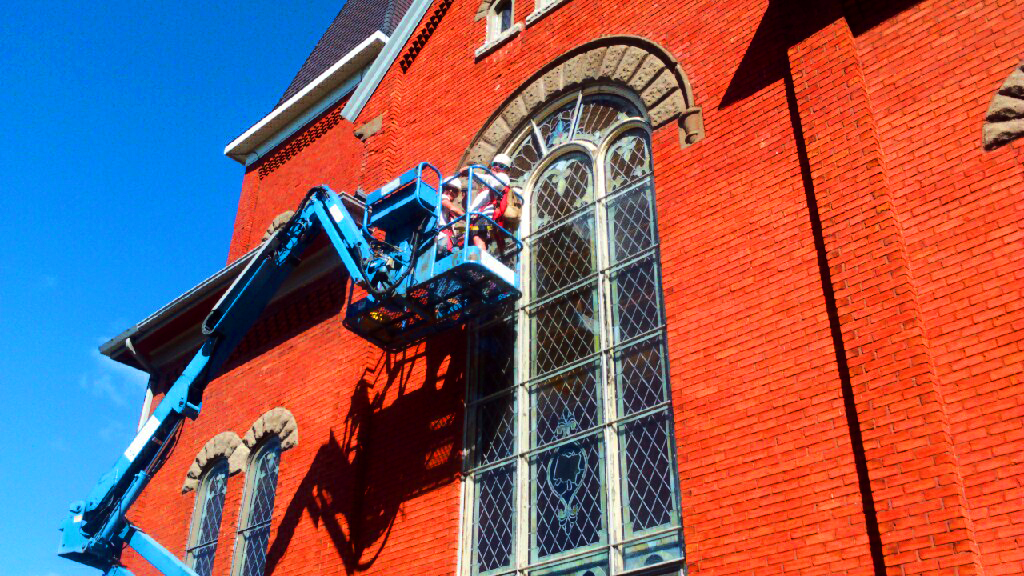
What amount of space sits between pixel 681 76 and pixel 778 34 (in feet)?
3.61

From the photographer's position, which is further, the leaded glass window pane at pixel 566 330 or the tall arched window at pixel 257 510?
the tall arched window at pixel 257 510

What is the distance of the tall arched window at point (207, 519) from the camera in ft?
43.9

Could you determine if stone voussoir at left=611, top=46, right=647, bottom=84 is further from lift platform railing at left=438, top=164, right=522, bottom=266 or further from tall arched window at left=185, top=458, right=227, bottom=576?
tall arched window at left=185, top=458, right=227, bottom=576

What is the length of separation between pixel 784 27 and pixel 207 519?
379 inches

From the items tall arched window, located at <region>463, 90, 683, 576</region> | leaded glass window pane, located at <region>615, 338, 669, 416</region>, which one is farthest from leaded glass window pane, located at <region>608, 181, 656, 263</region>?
leaded glass window pane, located at <region>615, 338, 669, 416</region>

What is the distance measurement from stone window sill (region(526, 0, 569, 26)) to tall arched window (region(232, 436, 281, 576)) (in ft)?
20.4

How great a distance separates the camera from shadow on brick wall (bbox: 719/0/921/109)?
29.9ft

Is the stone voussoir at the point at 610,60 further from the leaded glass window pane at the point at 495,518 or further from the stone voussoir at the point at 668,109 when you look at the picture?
the leaded glass window pane at the point at 495,518

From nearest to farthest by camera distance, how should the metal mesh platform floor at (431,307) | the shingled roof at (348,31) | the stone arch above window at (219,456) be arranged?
the metal mesh platform floor at (431,307), the stone arch above window at (219,456), the shingled roof at (348,31)

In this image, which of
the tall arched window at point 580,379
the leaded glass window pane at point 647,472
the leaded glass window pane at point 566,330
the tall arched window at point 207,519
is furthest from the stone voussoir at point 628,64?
the tall arched window at point 207,519

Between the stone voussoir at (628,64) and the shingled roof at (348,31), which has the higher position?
the shingled roof at (348,31)

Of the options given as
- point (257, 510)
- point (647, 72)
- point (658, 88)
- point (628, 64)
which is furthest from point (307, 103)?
point (658, 88)

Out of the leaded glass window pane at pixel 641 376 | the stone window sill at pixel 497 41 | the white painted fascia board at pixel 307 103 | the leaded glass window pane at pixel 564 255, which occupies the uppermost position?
the white painted fascia board at pixel 307 103

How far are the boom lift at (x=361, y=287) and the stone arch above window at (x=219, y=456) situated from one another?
622 mm
